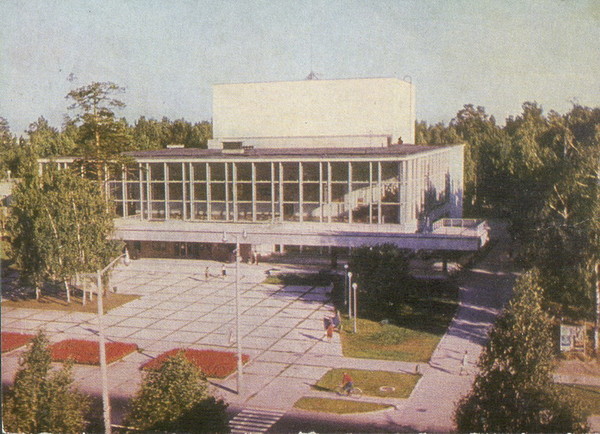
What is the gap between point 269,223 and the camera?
57125 millimetres

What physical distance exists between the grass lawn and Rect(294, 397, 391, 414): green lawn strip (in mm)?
6124

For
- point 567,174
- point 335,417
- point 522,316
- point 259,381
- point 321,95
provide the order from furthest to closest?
point 321,95, point 567,174, point 259,381, point 335,417, point 522,316

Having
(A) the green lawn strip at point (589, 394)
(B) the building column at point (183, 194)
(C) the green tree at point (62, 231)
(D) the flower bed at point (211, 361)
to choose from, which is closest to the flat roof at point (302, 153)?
(B) the building column at point (183, 194)

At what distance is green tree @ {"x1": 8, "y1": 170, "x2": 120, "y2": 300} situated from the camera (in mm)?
41938

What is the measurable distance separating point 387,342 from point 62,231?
2248 cm

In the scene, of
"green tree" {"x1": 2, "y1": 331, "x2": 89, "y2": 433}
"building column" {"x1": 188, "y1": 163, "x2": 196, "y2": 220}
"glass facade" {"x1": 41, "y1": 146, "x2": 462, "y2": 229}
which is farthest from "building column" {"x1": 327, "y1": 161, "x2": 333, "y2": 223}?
"green tree" {"x1": 2, "y1": 331, "x2": 89, "y2": 433}

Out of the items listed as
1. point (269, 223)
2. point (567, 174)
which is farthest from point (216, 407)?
Answer: point (269, 223)

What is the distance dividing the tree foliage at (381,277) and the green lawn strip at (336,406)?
13.8m

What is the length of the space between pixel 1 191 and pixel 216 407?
229 ft

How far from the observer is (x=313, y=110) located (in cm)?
7025

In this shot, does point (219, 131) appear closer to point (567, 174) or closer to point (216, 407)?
point (567, 174)

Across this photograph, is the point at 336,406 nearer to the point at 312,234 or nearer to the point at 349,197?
the point at 312,234

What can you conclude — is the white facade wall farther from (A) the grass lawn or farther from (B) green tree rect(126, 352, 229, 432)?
(B) green tree rect(126, 352, 229, 432)

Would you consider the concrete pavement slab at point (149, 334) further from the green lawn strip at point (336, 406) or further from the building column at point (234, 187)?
the building column at point (234, 187)
